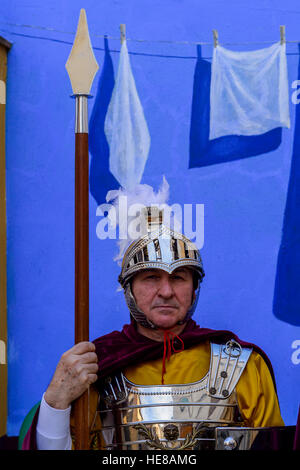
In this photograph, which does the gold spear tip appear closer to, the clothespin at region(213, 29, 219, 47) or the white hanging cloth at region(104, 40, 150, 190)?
the white hanging cloth at region(104, 40, 150, 190)

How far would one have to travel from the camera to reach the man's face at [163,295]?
372 centimetres

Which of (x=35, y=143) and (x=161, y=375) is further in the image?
(x=35, y=143)

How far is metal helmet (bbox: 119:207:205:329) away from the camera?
3.73m

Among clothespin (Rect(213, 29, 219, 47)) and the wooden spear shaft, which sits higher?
clothespin (Rect(213, 29, 219, 47))

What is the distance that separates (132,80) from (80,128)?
1721mm

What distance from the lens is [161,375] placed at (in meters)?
3.74

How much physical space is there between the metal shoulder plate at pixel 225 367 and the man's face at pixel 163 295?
0.80 ft

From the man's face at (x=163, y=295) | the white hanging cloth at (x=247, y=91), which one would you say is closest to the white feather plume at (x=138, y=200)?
the man's face at (x=163, y=295)

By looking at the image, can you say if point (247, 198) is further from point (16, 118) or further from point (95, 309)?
point (16, 118)

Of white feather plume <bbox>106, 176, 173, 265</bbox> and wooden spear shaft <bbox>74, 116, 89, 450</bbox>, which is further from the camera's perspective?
white feather plume <bbox>106, 176, 173, 265</bbox>

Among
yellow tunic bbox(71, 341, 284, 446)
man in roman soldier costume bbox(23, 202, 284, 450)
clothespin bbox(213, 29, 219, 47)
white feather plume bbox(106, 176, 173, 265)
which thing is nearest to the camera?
man in roman soldier costume bbox(23, 202, 284, 450)

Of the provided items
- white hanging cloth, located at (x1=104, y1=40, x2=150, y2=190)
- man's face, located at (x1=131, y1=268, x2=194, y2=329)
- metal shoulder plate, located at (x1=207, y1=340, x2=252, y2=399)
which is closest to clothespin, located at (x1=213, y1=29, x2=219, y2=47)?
white hanging cloth, located at (x1=104, y1=40, x2=150, y2=190)

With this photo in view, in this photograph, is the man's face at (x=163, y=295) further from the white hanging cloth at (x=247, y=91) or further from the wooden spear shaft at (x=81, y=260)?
the white hanging cloth at (x=247, y=91)
